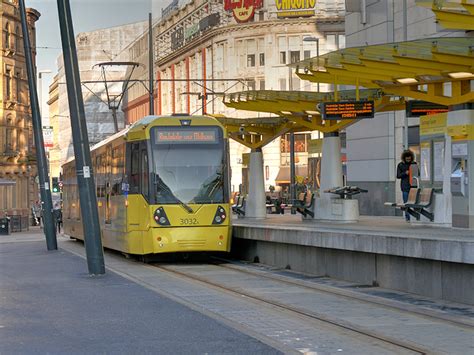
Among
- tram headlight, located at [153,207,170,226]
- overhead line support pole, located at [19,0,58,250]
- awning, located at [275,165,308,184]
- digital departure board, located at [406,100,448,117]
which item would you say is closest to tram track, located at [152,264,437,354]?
tram headlight, located at [153,207,170,226]

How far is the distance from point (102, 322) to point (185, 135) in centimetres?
1235

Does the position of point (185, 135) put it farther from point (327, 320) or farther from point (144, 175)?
point (327, 320)

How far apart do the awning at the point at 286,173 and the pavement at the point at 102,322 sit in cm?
6162

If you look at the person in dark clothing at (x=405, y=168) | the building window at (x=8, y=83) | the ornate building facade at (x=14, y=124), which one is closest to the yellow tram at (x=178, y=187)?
the person in dark clothing at (x=405, y=168)

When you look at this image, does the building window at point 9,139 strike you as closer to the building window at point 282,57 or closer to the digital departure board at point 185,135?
the building window at point 282,57

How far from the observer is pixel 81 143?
21438 millimetres

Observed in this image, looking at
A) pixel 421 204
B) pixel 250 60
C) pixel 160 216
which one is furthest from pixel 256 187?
pixel 250 60

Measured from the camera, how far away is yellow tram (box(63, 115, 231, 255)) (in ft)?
80.5

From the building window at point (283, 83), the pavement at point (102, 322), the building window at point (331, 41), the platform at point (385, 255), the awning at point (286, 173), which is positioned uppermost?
the building window at point (331, 41)

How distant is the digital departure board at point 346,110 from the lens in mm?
25000

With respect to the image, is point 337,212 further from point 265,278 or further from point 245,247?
point 265,278

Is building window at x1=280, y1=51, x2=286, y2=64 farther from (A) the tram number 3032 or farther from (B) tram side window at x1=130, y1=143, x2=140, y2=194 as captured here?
(A) the tram number 3032

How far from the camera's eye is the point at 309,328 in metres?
12.6

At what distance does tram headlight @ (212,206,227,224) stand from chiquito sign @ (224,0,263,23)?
5907cm
